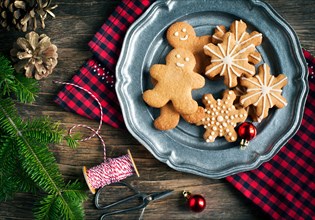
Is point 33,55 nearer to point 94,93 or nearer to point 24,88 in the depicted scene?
point 24,88

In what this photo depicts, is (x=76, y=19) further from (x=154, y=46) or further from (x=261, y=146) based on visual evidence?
(x=261, y=146)

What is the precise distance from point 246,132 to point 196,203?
30 cm

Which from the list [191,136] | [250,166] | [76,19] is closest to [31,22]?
[76,19]

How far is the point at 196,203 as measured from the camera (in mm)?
1596

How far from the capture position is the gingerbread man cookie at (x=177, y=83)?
1.53 m

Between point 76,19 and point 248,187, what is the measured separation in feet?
2.76

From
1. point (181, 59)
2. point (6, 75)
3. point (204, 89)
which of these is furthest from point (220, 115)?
point (6, 75)

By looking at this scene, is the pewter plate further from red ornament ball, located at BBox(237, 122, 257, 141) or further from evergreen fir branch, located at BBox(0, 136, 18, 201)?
evergreen fir branch, located at BBox(0, 136, 18, 201)

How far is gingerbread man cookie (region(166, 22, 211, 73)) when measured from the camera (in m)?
1.58

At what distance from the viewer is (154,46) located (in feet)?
5.35

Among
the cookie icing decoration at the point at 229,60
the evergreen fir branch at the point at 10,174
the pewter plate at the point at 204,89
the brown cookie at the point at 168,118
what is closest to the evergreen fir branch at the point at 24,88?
the evergreen fir branch at the point at 10,174

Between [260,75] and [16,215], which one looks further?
[16,215]

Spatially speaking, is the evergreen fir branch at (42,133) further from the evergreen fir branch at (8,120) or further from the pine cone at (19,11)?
the pine cone at (19,11)

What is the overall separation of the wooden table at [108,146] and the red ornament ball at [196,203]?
0.18ft
